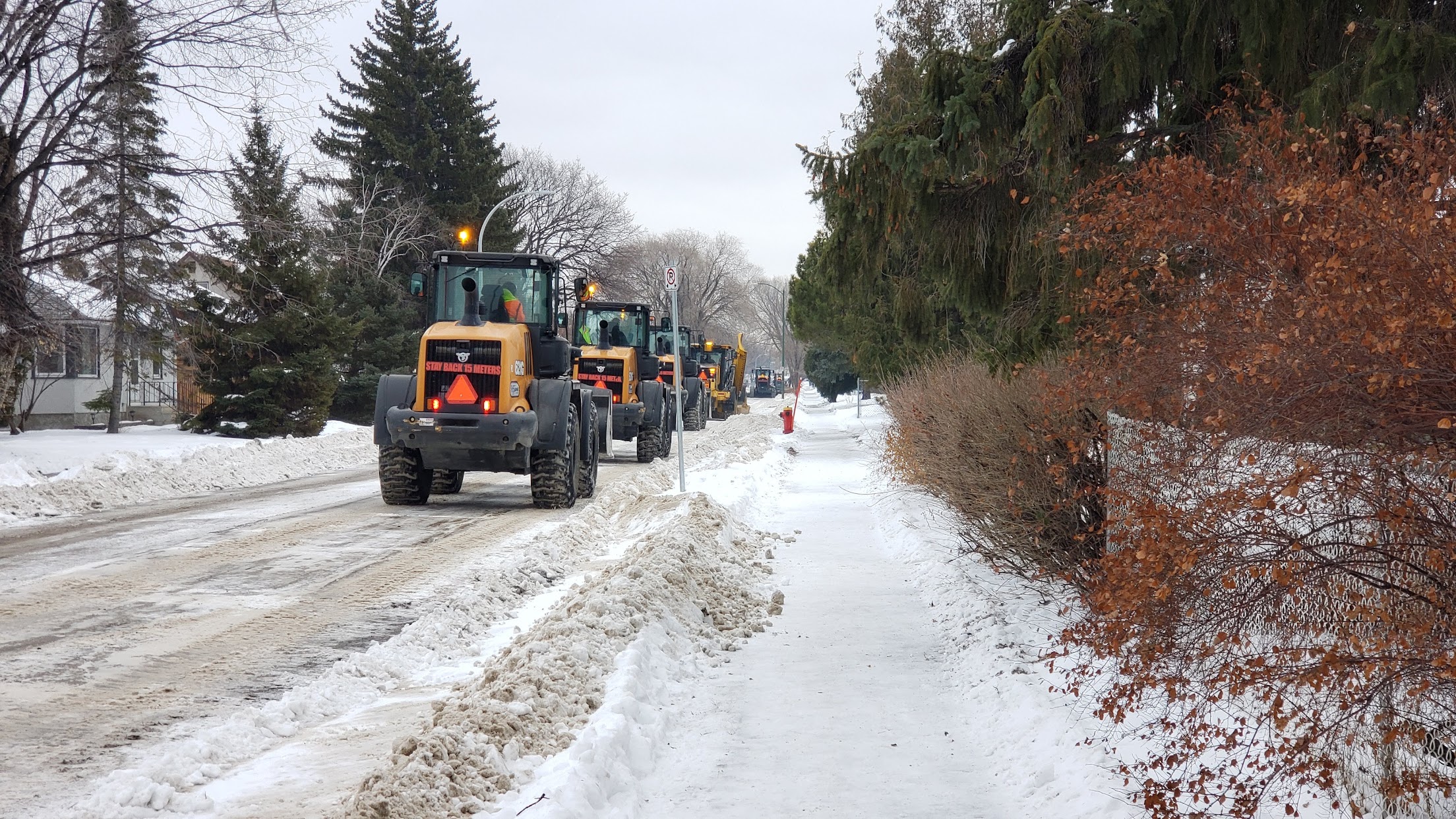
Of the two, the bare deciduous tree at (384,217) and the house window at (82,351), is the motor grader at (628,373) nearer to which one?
the house window at (82,351)

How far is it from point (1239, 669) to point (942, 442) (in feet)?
21.7

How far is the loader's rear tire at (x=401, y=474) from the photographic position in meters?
13.6

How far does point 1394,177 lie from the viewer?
14.8 feet

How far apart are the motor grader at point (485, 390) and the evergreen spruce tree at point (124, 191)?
3.67 meters

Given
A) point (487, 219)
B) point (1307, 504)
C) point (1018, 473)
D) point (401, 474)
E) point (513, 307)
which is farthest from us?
point (487, 219)

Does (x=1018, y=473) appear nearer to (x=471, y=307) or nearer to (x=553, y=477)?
(x=553, y=477)

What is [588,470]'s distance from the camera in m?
15.4

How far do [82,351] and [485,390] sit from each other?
9530 millimetres

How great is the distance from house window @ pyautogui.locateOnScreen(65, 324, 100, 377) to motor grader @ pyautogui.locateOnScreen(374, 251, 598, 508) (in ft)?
20.0

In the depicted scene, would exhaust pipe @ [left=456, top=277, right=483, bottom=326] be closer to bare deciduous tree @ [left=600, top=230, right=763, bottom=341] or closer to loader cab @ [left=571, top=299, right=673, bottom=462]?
loader cab @ [left=571, top=299, right=673, bottom=462]

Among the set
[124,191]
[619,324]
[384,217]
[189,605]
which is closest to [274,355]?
[619,324]

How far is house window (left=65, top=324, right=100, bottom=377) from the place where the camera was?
54.7ft

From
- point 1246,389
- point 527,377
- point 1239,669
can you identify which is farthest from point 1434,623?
point 527,377

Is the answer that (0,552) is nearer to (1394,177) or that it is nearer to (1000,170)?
(1000,170)
